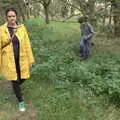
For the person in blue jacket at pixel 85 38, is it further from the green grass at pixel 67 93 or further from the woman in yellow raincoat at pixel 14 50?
the woman in yellow raincoat at pixel 14 50

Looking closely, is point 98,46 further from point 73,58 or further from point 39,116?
point 39,116

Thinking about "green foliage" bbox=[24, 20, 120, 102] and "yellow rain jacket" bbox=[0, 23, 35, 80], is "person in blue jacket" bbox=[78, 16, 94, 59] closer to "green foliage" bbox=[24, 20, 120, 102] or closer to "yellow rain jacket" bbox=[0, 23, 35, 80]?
"green foliage" bbox=[24, 20, 120, 102]

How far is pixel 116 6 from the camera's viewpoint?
63.4ft

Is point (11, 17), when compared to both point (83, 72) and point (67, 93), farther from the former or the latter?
point (83, 72)

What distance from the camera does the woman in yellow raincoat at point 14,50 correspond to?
6.64 meters

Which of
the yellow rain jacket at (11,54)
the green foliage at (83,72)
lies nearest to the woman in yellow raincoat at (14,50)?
the yellow rain jacket at (11,54)

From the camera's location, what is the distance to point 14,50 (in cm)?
675

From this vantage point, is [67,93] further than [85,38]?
No

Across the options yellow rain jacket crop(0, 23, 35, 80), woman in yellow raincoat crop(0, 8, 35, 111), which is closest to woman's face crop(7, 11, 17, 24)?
woman in yellow raincoat crop(0, 8, 35, 111)

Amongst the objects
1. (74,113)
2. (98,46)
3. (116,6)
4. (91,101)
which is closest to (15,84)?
(74,113)

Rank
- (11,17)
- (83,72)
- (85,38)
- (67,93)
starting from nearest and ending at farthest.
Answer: (11,17) → (67,93) → (83,72) → (85,38)

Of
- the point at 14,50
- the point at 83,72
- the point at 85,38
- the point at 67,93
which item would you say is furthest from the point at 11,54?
the point at 85,38

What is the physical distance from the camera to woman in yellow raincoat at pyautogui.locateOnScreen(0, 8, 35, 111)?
6641 millimetres

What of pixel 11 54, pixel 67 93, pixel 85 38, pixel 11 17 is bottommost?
pixel 67 93
